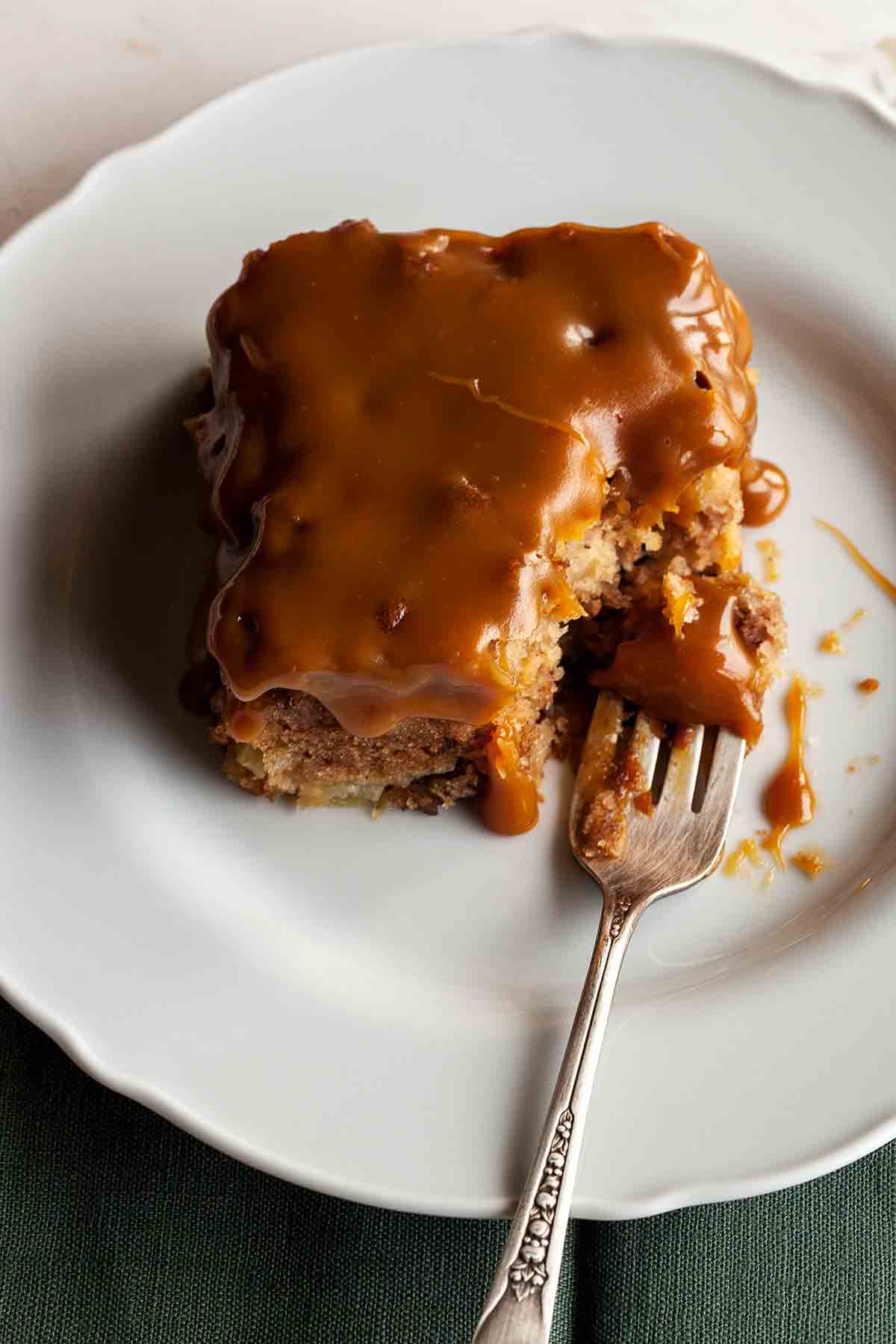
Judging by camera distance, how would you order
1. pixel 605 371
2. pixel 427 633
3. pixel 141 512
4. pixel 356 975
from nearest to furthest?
pixel 427 633 → pixel 605 371 → pixel 356 975 → pixel 141 512

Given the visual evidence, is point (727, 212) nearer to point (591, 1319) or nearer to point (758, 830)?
point (758, 830)

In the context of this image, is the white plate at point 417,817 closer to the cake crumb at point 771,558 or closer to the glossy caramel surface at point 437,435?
the cake crumb at point 771,558

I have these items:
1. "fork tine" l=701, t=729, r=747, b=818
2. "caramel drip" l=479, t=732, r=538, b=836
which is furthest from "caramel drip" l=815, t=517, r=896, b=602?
"caramel drip" l=479, t=732, r=538, b=836

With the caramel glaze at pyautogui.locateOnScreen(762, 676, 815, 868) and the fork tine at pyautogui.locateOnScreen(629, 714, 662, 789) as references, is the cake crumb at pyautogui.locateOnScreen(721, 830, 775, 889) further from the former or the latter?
the fork tine at pyautogui.locateOnScreen(629, 714, 662, 789)

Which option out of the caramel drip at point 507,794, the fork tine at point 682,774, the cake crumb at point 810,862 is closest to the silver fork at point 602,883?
the fork tine at point 682,774

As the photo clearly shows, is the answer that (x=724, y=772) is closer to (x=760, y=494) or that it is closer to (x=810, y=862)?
(x=810, y=862)

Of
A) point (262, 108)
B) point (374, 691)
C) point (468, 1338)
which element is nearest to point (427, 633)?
point (374, 691)
